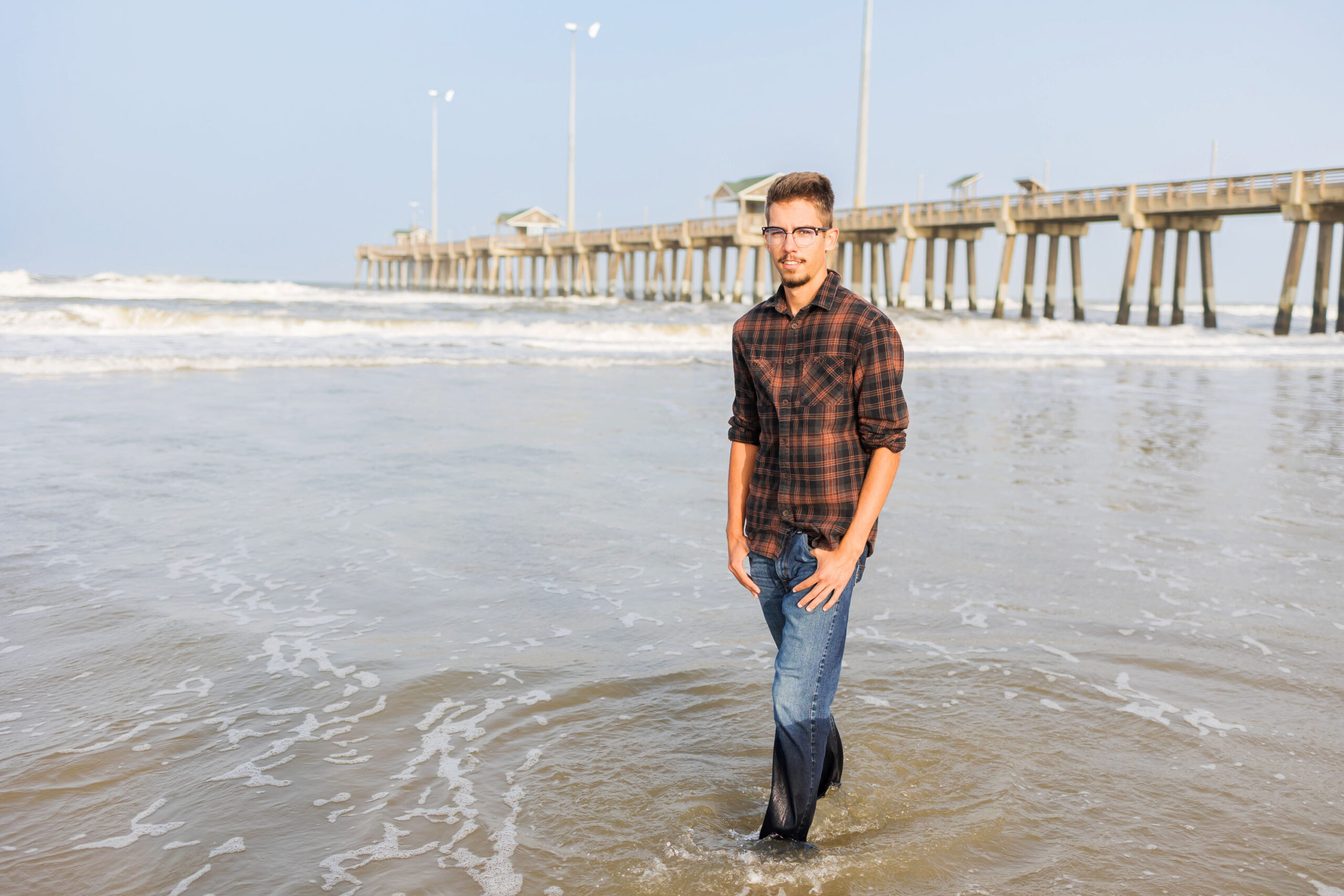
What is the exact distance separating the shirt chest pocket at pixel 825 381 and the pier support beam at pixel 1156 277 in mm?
30949

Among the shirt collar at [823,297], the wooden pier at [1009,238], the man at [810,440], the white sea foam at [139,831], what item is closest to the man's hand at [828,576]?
the man at [810,440]

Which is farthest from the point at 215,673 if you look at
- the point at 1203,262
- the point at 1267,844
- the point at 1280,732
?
the point at 1203,262

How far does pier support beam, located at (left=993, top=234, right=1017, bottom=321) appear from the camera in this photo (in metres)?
32.5

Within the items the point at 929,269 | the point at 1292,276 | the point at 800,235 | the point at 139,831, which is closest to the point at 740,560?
the point at 800,235

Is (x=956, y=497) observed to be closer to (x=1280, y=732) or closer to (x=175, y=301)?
(x=1280, y=732)

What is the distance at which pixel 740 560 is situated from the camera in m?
2.34

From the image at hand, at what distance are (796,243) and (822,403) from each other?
335mm

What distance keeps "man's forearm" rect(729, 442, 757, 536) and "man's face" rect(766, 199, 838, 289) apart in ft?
1.35

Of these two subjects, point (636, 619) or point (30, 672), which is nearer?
point (30, 672)

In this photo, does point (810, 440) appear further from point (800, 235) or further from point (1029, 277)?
point (1029, 277)

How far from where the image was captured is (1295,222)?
2556 centimetres

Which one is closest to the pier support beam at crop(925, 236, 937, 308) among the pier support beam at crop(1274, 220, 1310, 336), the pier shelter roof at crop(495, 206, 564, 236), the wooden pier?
the wooden pier

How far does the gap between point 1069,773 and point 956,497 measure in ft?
12.5

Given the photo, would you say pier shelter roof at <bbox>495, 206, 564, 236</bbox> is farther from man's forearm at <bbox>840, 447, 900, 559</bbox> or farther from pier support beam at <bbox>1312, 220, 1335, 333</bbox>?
man's forearm at <bbox>840, 447, 900, 559</bbox>
